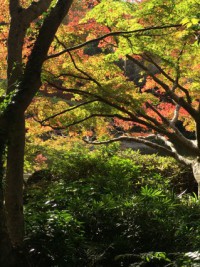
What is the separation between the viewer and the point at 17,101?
3.62 meters

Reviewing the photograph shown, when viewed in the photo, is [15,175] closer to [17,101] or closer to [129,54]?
Answer: [17,101]

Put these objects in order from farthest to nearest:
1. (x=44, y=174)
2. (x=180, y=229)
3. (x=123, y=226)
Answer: (x=44, y=174), (x=123, y=226), (x=180, y=229)

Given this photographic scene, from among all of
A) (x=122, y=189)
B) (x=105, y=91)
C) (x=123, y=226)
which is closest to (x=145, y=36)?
(x=105, y=91)

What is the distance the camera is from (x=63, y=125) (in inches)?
359

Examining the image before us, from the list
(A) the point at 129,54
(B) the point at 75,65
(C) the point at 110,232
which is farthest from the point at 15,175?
(A) the point at 129,54

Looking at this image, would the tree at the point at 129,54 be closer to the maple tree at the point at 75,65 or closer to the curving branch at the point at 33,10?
the maple tree at the point at 75,65

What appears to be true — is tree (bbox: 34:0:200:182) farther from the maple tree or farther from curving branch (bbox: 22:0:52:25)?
curving branch (bbox: 22:0:52:25)

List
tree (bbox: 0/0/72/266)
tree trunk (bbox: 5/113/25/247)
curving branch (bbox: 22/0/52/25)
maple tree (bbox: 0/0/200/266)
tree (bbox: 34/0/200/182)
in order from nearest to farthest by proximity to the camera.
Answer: tree (bbox: 0/0/72/266)
maple tree (bbox: 0/0/200/266)
tree trunk (bbox: 5/113/25/247)
curving branch (bbox: 22/0/52/25)
tree (bbox: 34/0/200/182)

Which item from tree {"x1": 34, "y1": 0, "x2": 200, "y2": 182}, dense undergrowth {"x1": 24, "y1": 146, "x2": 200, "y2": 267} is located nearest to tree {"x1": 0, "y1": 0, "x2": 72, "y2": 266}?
Answer: dense undergrowth {"x1": 24, "y1": 146, "x2": 200, "y2": 267}

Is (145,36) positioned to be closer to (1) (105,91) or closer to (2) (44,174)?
(1) (105,91)

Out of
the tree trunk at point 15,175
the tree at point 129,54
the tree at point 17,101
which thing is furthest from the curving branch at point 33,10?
the tree trunk at point 15,175

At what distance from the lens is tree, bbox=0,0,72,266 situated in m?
3.47

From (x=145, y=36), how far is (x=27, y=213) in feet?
14.8

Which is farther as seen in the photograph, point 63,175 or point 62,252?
point 63,175
